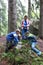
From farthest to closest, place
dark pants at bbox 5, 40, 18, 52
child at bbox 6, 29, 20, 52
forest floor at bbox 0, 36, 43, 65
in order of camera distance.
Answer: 1. dark pants at bbox 5, 40, 18, 52
2. child at bbox 6, 29, 20, 52
3. forest floor at bbox 0, 36, 43, 65

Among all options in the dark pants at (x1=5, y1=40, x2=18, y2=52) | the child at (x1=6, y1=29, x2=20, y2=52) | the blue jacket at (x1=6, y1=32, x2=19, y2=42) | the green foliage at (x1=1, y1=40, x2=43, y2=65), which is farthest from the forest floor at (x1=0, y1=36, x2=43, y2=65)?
the blue jacket at (x1=6, y1=32, x2=19, y2=42)

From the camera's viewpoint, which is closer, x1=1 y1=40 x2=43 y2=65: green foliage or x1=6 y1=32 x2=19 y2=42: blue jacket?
x1=1 y1=40 x2=43 y2=65: green foliage

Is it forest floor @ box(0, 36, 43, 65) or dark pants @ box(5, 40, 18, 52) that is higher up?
dark pants @ box(5, 40, 18, 52)

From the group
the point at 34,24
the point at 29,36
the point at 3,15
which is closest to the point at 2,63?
the point at 29,36

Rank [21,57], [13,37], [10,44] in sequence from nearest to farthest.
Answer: [21,57] < [13,37] < [10,44]

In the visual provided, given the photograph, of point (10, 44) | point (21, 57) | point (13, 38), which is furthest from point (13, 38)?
point (21, 57)

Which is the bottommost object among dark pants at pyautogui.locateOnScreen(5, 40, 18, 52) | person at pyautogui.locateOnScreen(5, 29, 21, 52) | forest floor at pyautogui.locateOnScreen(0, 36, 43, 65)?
forest floor at pyautogui.locateOnScreen(0, 36, 43, 65)

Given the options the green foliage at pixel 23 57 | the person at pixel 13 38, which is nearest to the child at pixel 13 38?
the person at pixel 13 38

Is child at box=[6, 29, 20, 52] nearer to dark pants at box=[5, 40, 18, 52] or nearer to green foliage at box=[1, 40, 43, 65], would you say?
dark pants at box=[5, 40, 18, 52]

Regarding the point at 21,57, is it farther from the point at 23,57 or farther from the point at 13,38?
the point at 13,38

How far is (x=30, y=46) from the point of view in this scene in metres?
10.0

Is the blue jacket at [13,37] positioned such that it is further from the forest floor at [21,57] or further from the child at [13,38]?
the forest floor at [21,57]

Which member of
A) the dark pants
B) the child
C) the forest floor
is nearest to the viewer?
the forest floor

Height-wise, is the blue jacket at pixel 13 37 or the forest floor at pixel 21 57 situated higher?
the blue jacket at pixel 13 37
